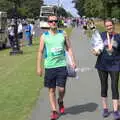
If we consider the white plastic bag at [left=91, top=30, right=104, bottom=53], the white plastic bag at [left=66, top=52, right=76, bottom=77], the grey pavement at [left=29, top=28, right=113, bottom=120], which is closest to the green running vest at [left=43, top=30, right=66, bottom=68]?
the white plastic bag at [left=66, top=52, right=76, bottom=77]

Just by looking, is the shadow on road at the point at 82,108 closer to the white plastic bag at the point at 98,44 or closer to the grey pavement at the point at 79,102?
the grey pavement at the point at 79,102

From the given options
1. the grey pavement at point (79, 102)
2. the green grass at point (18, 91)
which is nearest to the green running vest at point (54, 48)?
the grey pavement at point (79, 102)

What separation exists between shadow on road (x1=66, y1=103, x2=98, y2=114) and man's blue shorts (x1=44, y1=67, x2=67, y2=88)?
2.91 ft

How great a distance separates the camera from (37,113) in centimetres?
1002

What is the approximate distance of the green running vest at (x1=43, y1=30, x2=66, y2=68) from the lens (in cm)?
923

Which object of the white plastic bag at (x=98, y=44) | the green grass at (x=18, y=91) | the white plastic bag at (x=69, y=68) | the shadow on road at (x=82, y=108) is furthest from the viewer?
the green grass at (x=18, y=91)

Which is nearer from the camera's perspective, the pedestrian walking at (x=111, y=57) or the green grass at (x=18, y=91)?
the pedestrian walking at (x=111, y=57)

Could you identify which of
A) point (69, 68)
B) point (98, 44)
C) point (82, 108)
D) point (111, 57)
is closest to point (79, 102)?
point (82, 108)

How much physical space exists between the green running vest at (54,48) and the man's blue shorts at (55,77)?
0.29 ft

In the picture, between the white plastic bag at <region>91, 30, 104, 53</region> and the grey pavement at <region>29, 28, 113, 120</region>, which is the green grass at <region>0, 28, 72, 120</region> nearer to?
the grey pavement at <region>29, 28, 113, 120</region>

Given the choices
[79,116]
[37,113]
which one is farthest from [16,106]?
[79,116]

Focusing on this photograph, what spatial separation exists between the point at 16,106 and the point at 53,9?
3078 inches

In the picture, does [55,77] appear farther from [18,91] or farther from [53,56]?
[18,91]

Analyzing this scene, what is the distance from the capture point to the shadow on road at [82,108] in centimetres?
1013
